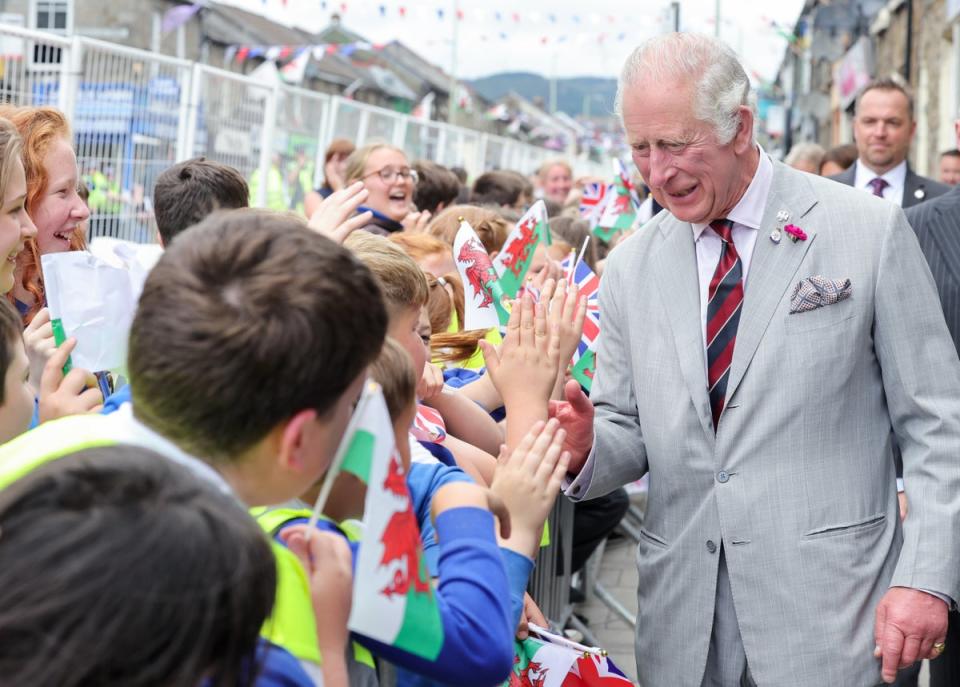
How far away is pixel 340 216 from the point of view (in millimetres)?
2744

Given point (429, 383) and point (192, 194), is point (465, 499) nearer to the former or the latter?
point (429, 383)

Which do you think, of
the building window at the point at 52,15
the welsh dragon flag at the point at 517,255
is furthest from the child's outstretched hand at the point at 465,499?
the building window at the point at 52,15

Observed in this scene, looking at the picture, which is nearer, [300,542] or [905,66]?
[300,542]

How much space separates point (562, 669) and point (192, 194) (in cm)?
188

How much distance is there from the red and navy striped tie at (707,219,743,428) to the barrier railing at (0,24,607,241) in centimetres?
431

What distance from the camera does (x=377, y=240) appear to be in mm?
3154

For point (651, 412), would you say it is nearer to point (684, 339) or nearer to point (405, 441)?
point (684, 339)

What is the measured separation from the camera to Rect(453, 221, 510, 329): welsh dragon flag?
3.83 meters

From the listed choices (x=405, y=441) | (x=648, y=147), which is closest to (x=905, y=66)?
(x=648, y=147)

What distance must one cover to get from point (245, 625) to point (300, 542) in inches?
16.1

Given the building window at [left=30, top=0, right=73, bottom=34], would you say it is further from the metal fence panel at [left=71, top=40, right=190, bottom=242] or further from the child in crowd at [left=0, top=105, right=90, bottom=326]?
the child in crowd at [left=0, top=105, right=90, bottom=326]

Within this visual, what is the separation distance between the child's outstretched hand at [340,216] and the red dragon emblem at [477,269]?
98cm

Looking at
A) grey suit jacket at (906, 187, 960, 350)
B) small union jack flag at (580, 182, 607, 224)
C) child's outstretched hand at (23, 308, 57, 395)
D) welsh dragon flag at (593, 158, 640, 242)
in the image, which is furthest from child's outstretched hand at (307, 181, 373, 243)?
small union jack flag at (580, 182, 607, 224)

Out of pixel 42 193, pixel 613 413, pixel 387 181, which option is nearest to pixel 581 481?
pixel 613 413
